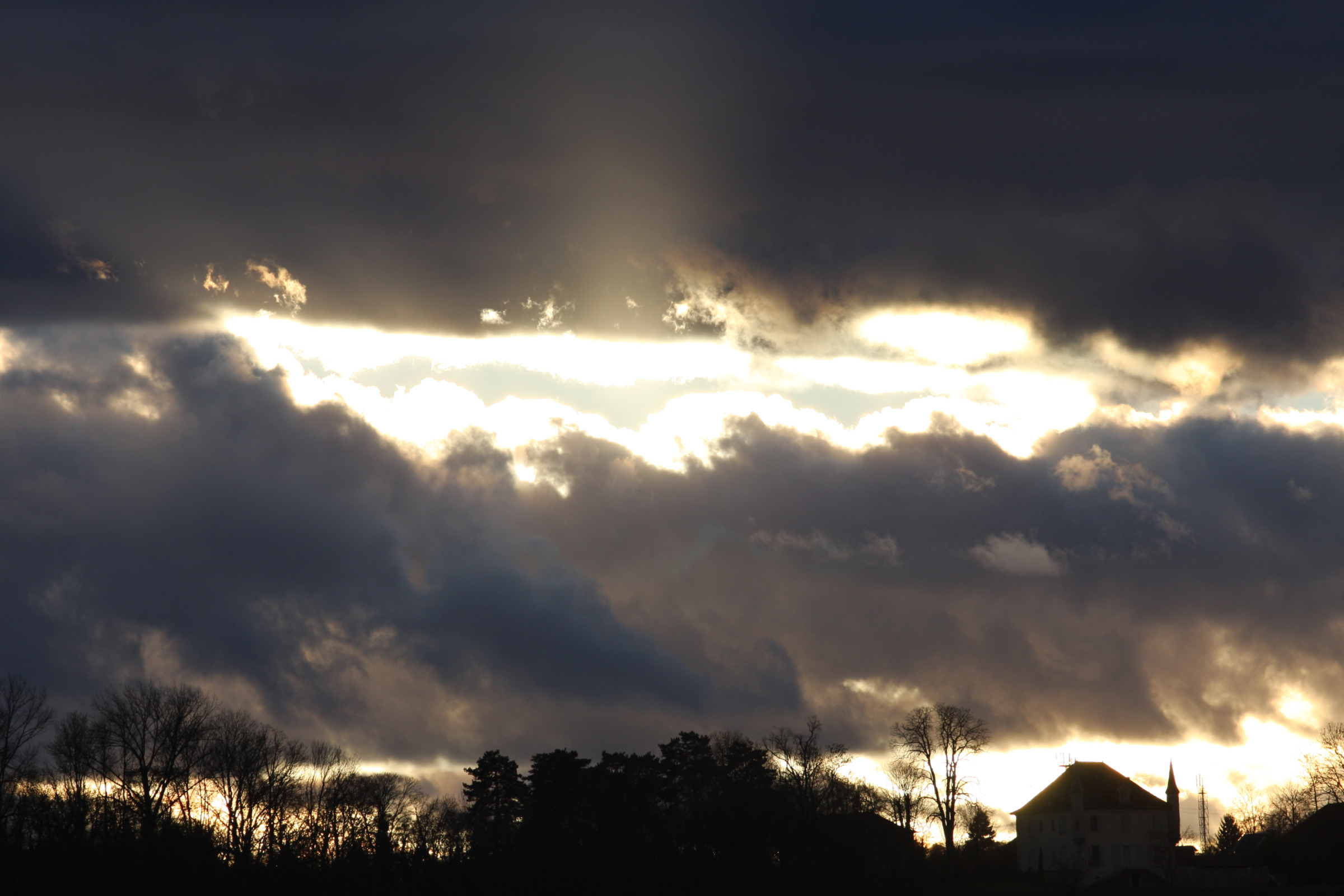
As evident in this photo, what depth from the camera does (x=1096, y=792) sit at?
458 feet

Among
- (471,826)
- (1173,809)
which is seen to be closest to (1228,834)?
(1173,809)

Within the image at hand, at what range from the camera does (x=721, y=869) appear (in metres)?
73.9

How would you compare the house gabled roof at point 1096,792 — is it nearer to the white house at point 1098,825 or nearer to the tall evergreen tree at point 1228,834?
the white house at point 1098,825

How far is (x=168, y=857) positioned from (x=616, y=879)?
21910 millimetres

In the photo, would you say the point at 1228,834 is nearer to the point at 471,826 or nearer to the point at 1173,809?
the point at 1173,809

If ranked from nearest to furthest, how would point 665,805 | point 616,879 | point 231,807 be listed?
point 616,879, point 231,807, point 665,805

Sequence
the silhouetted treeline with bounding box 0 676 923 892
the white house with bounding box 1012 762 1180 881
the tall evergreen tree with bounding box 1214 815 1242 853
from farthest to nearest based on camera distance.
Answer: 1. the tall evergreen tree with bounding box 1214 815 1242 853
2. the white house with bounding box 1012 762 1180 881
3. the silhouetted treeline with bounding box 0 676 923 892

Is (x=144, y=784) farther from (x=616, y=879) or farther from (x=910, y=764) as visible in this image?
(x=910, y=764)

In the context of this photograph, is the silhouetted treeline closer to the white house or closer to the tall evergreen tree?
the white house

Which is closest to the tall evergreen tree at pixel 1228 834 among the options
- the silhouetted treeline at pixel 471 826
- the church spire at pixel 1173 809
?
the church spire at pixel 1173 809

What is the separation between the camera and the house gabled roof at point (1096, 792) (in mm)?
139000

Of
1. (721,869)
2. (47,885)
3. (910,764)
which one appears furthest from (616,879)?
(910,764)

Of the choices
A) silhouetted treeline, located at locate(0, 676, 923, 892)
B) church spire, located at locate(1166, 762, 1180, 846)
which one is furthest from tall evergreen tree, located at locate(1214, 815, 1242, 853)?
silhouetted treeline, located at locate(0, 676, 923, 892)

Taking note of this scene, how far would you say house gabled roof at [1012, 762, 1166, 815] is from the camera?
139000 mm
